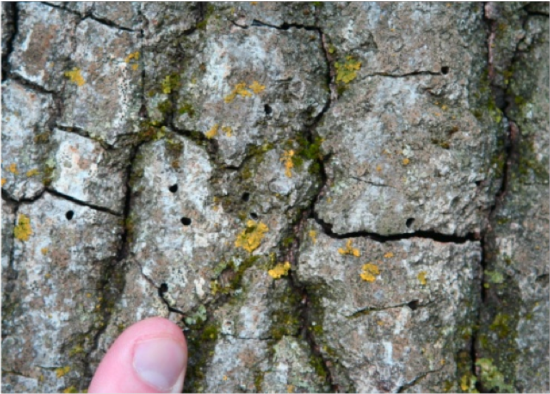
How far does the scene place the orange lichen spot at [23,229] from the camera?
5.44 feet

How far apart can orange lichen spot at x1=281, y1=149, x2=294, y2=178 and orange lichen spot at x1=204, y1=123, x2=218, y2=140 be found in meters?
0.22

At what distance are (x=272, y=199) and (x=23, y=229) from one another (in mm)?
757

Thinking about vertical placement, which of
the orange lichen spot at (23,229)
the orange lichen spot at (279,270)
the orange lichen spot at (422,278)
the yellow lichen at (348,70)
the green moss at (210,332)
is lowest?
the green moss at (210,332)

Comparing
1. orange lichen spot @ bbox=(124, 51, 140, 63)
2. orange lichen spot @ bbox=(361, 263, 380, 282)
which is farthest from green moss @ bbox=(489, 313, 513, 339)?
orange lichen spot @ bbox=(124, 51, 140, 63)

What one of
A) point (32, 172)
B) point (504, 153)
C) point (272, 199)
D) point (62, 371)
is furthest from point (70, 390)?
point (504, 153)

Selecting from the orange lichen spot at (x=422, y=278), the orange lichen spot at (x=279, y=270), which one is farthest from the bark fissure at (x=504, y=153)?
the orange lichen spot at (x=279, y=270)

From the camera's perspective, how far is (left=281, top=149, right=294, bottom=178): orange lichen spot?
5.51 feet

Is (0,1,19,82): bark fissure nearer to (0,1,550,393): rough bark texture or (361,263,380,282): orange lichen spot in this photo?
(0,1,550,393): rough bark texture

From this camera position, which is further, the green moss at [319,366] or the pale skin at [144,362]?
the green moss at [319,366]

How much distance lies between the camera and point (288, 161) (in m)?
1.69

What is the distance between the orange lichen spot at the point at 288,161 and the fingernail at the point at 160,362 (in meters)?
0.60

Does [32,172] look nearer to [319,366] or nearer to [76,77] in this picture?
[76,77]

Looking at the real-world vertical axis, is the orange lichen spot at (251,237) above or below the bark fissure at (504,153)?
below

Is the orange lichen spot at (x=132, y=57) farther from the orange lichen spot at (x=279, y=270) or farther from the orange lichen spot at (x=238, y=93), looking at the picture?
the orange lichen spot at (x=279, y=270)
